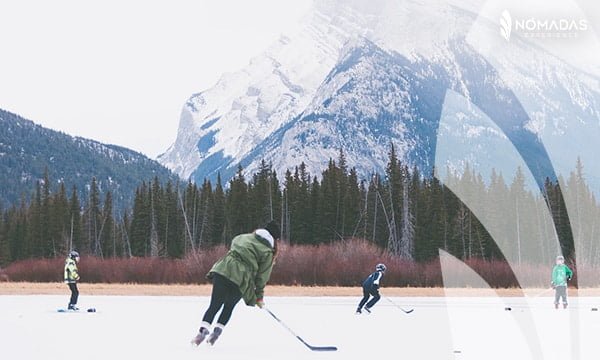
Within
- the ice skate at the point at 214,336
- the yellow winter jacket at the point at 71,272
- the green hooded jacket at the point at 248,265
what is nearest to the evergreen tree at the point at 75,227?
the yellow winter jacket at the point at 71,272

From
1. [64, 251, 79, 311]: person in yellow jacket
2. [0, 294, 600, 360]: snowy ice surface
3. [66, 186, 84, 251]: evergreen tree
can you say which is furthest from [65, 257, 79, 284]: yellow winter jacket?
[66, 186, 84, 251]: evergreen tree

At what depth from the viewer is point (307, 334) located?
12281 millimetres

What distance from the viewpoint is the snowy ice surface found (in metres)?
9.41

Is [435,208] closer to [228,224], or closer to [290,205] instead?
[290,205]

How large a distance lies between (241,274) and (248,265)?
158 millimetres

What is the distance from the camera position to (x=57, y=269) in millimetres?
47625

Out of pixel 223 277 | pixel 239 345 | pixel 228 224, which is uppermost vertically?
pixel 228 224

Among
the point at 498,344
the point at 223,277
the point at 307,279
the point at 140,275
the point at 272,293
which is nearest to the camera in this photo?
the point at 223,277

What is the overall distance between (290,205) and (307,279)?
4242 cm

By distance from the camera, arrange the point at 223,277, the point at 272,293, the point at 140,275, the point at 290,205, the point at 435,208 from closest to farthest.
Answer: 1. the point at 223,277
2. the point at 272,293
3. the point at 140,275
4. the point at 435,208
5. the point at 290,205

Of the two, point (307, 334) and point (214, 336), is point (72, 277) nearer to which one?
point (307, 334)

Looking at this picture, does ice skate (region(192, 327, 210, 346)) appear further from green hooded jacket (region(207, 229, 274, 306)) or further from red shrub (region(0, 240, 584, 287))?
red shrub (region(0, 240, 584, 287))

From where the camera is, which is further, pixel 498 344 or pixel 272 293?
pixel 272 293

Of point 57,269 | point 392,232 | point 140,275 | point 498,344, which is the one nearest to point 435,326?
point 498,344
